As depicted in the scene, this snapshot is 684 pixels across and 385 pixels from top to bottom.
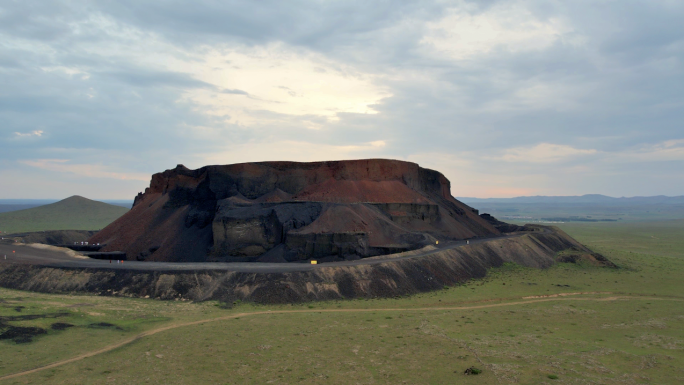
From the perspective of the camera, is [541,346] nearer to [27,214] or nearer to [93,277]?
[93,277]

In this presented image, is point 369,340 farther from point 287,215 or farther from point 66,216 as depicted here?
point 66,216

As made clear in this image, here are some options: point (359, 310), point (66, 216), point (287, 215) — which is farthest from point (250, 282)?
point (66, 216)

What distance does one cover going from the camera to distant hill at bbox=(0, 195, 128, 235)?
4862 inches

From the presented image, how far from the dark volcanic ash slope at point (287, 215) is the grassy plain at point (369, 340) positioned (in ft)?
54.1

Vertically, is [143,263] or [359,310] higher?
[143,263]

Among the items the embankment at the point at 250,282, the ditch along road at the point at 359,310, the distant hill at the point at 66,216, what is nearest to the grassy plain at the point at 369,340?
the ditch along road at the point at 359,310

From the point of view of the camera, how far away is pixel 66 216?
475 feet

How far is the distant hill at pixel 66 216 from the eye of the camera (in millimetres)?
123500

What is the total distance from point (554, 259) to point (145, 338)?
45.5 metres

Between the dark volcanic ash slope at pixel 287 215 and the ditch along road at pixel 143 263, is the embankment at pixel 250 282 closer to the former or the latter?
the ditch along road at pixel 143 263

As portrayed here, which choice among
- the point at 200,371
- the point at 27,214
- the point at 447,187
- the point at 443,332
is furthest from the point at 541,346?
the point at 27,214

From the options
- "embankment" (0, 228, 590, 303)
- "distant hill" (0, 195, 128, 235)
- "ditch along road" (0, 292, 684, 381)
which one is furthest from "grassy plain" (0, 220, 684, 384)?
"distant hill" (0, 195, 128, 235)

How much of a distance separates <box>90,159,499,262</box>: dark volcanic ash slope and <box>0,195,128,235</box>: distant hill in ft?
209

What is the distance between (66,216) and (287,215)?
4882 inches
